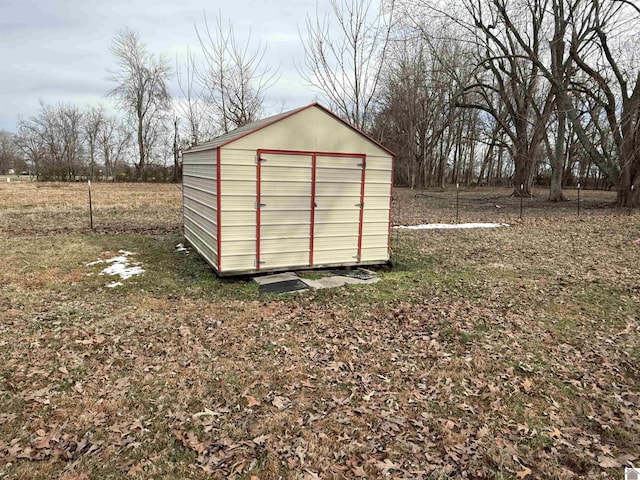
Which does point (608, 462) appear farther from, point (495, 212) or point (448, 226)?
point (495, 212)

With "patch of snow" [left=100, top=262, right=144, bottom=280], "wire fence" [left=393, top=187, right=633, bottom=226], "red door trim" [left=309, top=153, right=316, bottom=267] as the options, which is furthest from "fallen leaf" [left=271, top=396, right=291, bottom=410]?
"wire fence" [left=393, top=187, right=633, bottom=226]

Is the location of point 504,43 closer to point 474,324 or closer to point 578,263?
point 578,263

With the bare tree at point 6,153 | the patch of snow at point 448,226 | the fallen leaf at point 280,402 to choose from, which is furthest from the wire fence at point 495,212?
the bare tree at point 6,153

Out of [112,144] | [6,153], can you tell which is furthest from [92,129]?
[6,153]

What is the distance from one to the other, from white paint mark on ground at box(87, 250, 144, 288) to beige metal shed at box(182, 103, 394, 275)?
1.13m

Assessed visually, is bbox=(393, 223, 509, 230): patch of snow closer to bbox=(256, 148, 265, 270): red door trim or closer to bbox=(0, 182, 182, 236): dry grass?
bbox=(256, 148, 265, 270): red door trim

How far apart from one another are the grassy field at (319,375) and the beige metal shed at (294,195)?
2.04ft

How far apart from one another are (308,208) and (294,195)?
32 centimetres

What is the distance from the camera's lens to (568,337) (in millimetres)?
4488

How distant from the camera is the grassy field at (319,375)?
2.63 m

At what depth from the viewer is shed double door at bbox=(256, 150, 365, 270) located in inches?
247

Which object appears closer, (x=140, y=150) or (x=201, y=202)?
Answer: (x=201, y=202)

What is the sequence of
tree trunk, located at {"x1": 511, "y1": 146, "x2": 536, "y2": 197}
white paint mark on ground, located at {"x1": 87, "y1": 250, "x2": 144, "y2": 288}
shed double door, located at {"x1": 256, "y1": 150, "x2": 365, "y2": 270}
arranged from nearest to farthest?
shed double door, located at {"x1": 256, "y1": 150, "x2": 365, "y2": 270} → white paint mark on ground, located at {"x1": 87, "y1": 250, "x2": 144, "y2": 288} → tree trunk, located at {"x1": 511, "y1": 146, "x2": 536, "y2": 197}

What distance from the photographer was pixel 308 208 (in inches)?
260
